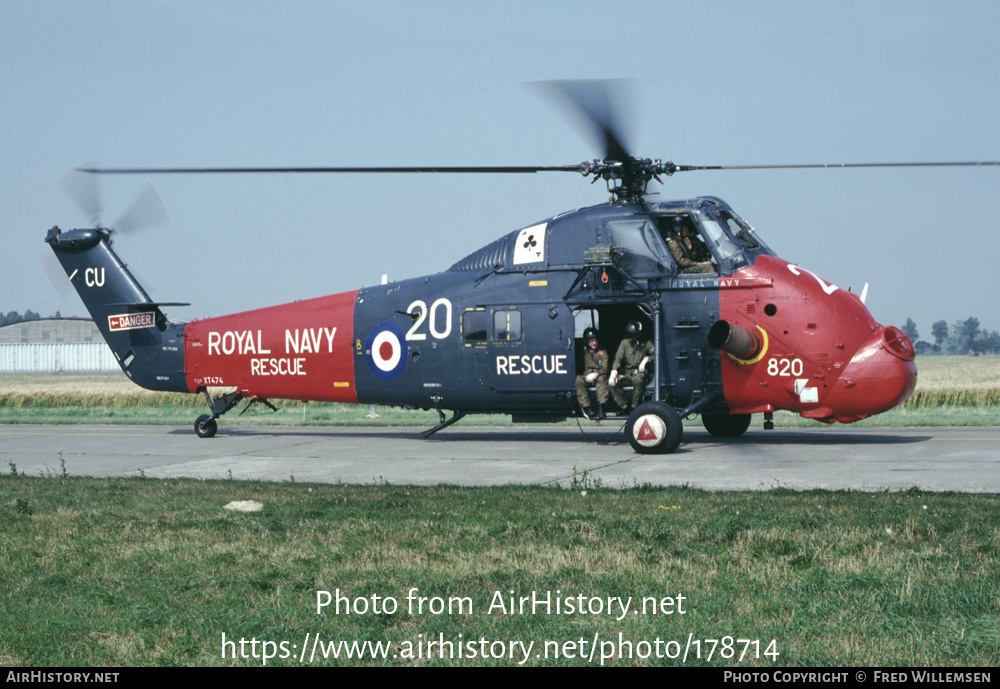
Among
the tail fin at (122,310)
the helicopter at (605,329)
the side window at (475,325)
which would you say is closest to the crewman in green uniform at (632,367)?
the helicopter at (605,329)

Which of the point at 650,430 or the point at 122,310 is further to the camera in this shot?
the point at 122,310

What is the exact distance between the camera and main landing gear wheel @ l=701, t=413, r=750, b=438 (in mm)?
18625

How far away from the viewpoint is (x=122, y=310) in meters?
22.1

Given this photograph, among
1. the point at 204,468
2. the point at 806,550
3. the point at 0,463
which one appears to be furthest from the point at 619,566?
the point at 0,463

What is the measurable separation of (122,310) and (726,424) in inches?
552

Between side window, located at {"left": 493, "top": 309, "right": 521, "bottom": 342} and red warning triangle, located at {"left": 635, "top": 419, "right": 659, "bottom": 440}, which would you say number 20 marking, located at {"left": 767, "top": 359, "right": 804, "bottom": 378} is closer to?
red warning triangle, located at {"left": 635, "top": 419, "right": 659, "bottom": 440}

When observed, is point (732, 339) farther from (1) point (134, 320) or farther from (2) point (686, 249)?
(1) point (134, 320)

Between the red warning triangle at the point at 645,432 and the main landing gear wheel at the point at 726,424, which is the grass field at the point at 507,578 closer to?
the red warning triangle at the point at 645,432

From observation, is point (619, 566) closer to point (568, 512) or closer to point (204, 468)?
point (568, 512)

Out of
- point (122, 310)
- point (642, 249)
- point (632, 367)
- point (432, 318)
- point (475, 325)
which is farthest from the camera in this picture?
point (122, 310)

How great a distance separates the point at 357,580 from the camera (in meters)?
6.76

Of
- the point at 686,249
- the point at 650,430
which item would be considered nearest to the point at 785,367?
the point at 650,430

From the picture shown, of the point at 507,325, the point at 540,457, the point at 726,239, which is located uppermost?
the point at 726,239
